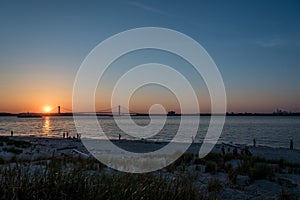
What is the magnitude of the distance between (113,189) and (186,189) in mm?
1215

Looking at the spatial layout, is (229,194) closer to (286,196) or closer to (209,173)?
(286,196)

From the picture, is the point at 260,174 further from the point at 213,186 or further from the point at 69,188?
the point at 69,188

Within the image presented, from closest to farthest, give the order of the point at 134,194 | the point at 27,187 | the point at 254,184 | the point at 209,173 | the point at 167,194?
the point at 27,187 < the point at 134,194 < the point at 167,194 < the point at 254,184 < the point at 209,173

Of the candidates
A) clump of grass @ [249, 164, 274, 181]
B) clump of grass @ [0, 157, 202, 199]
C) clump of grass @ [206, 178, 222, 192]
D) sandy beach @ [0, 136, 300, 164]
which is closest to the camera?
clump of grass @ [0, 157, 202, 199]

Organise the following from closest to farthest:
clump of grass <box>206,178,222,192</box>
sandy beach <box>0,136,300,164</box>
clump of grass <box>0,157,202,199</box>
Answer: clump of grass <box>0,157,202,199</box> < clump of grass <box>206,178,222,192</box> < sandy beach <box>0,136,300,164</box>

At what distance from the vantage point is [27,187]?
3.57 meters

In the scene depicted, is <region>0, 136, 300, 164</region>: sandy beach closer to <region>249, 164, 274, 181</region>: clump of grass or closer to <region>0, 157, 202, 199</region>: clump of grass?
<region>249, 164, 274, 181</region>: clump of grass

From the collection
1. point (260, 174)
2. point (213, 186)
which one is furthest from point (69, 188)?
point (260, 174)

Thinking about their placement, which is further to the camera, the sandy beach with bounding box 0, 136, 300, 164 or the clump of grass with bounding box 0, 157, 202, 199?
the sandy beach with bounding box 0, 136, 300, 164

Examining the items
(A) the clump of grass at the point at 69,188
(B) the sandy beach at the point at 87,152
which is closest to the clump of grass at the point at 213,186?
(A) the clump of grass at the point at 69,188

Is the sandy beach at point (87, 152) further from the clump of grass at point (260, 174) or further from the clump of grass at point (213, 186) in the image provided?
the clump of grass at point (260, 174)

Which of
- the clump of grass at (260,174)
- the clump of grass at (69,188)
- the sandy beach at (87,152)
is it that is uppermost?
the clump of grass at (69,188)

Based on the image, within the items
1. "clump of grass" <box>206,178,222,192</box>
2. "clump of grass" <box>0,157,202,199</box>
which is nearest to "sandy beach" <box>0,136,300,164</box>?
"clump of grass" <box>206,178,222,192</box>

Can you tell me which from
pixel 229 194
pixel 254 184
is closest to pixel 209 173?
pixel 254 184
